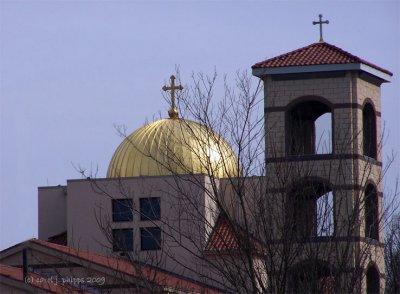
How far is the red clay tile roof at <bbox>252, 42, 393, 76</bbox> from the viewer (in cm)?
4412

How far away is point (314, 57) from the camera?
45.0 m

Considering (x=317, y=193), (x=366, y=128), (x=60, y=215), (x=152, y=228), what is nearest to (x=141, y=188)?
(x=152, y=228)

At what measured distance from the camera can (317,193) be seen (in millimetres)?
33812

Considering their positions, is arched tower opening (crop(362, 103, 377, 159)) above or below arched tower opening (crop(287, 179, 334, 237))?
above

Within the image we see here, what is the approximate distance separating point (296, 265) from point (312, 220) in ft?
4.60

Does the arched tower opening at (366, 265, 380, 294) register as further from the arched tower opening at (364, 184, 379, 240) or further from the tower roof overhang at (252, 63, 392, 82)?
the tower roof overhang at (252, 63, 392, 82)

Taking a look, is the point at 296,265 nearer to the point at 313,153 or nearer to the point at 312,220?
the point at 312,220

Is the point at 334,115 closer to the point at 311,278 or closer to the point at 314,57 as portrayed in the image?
the point at 314,57

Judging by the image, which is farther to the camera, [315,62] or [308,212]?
[315,62]

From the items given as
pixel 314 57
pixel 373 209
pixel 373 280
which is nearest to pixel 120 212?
pixel 314 57

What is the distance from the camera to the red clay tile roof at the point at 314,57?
4412cm

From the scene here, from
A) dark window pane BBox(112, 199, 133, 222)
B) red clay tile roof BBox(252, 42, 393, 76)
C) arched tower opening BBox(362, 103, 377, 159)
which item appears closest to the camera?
red clay tile roof BBox(252, 42, 393, 76)

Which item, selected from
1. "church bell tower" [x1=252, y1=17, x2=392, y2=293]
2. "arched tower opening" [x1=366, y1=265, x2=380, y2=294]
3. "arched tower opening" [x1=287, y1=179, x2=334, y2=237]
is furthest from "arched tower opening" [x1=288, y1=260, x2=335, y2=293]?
"arched tower opening" [x1=366, y1=265, x2=380, y2=294]

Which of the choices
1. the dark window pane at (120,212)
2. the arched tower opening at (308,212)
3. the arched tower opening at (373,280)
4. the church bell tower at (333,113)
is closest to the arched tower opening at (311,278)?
the arched tower opening at (308,212)
